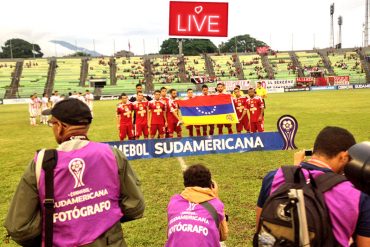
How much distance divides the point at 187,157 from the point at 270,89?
137 feet

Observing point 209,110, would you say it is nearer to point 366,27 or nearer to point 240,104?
point 240,104

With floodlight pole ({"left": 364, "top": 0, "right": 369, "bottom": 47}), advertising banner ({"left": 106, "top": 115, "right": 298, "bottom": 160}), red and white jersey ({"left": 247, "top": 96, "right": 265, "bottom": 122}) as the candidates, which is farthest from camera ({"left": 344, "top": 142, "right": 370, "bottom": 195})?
floodlight pole ({"left": 364, "top": 0, "right": 369, "bottom": 47})

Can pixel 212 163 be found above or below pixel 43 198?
below

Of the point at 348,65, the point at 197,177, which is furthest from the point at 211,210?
the point at 348,65

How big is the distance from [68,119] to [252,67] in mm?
68541

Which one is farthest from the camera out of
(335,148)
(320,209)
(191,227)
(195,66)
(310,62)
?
(310,62)

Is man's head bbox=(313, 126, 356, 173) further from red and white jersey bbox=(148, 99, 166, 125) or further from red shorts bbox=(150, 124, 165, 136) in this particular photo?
red shorts bbox=(150, 124, 165, 136)

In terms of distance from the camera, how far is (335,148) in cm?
236

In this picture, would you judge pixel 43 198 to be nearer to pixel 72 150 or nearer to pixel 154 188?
pixel 72 150

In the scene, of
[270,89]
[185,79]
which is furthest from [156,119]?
[185,79]

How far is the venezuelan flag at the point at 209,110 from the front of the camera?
45.3 ft

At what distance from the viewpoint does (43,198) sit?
246 centimetres

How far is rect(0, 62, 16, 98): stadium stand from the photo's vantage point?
189 ft

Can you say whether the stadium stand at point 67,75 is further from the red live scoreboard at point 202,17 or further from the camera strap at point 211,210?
the camera strap at point 211,210
